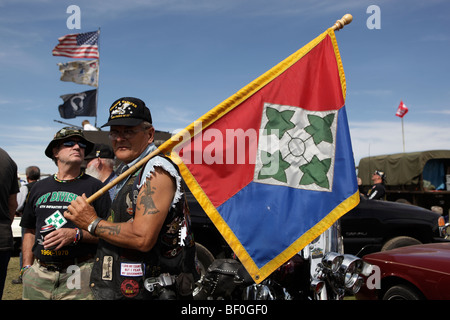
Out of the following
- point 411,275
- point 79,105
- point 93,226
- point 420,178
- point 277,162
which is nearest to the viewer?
point 93,226

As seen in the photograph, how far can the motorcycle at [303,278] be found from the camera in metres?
3.00

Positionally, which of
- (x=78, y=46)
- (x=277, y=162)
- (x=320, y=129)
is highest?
(x=78, y=46)

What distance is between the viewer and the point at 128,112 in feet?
8.11

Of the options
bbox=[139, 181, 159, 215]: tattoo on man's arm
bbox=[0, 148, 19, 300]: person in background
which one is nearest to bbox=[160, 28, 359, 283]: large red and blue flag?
bbox=[139, 181, 159, 215]: tattoo on man's arm

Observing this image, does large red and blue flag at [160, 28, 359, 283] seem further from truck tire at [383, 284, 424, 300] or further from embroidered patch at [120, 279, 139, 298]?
truck tire at [383, 284, 424, 300]

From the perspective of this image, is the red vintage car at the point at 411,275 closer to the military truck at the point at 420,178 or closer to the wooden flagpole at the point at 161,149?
the wooden flagpole at the point at 161,149

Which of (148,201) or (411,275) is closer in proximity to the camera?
(148,201)

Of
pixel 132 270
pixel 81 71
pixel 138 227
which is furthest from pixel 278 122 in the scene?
pixel 81 71

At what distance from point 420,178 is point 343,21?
45.8 feet

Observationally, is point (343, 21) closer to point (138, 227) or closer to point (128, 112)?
point (128, 112)

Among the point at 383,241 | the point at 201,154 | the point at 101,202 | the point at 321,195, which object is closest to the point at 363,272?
the point at 321,195

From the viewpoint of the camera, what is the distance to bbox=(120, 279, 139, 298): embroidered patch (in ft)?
7.53

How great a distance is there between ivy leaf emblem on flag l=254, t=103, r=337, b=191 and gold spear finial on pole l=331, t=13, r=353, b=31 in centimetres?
76

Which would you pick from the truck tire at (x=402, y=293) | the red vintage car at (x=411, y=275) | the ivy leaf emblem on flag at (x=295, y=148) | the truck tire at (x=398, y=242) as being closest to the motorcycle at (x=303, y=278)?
the ivy leaf emblem on flag at (x=295, y=148)
